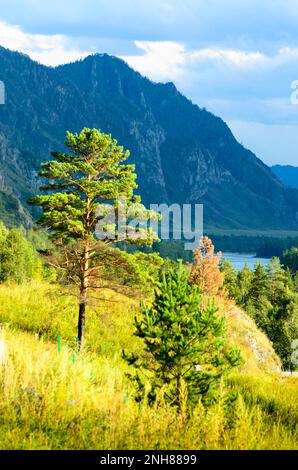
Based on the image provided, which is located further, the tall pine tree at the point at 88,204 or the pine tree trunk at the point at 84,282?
the pine tree trunk at the point at 84,282

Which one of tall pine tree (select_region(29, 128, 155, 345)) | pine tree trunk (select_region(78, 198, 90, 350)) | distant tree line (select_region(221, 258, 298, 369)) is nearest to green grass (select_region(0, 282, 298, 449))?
pine tree trunk (select_region(78, 198, 90, 350))

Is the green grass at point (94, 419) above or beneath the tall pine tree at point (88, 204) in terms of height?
beneath

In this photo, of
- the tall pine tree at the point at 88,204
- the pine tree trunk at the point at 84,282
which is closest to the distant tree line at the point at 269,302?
the pine tree trunk at the point at 84,282

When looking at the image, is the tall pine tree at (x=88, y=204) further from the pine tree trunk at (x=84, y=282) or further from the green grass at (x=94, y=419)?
the green grass at (x=94, y=419)

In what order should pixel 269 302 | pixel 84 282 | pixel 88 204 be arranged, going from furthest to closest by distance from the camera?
pixel 269 302 < pixel 84 282 < pixel 88 204

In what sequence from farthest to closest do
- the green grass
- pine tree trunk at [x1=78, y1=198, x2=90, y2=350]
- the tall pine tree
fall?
pine tree trunk at [x1=78, y1=198, x2=90, y2=350], the tall pine tree, the green grass

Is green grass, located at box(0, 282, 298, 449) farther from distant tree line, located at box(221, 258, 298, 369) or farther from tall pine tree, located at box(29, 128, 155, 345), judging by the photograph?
distant tree line, located at box(221, 258, 298, 369)

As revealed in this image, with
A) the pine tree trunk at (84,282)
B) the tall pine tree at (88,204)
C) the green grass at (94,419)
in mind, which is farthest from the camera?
the pine tree trunk at (84,282)

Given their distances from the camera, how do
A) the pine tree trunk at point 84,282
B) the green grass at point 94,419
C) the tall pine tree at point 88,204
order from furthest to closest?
1. the pine tree trunk at point 84,282
2. the tall pine tree at point 88,204
3. the green grass at point 94,419

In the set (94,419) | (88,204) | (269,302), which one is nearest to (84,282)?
(88,204)

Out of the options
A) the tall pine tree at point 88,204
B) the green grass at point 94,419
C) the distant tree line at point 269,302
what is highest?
the tall pine tree at point 88,204

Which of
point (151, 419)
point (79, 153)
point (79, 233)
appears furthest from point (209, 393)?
point (79, 153)

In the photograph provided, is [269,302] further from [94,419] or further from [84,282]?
[94,419]
